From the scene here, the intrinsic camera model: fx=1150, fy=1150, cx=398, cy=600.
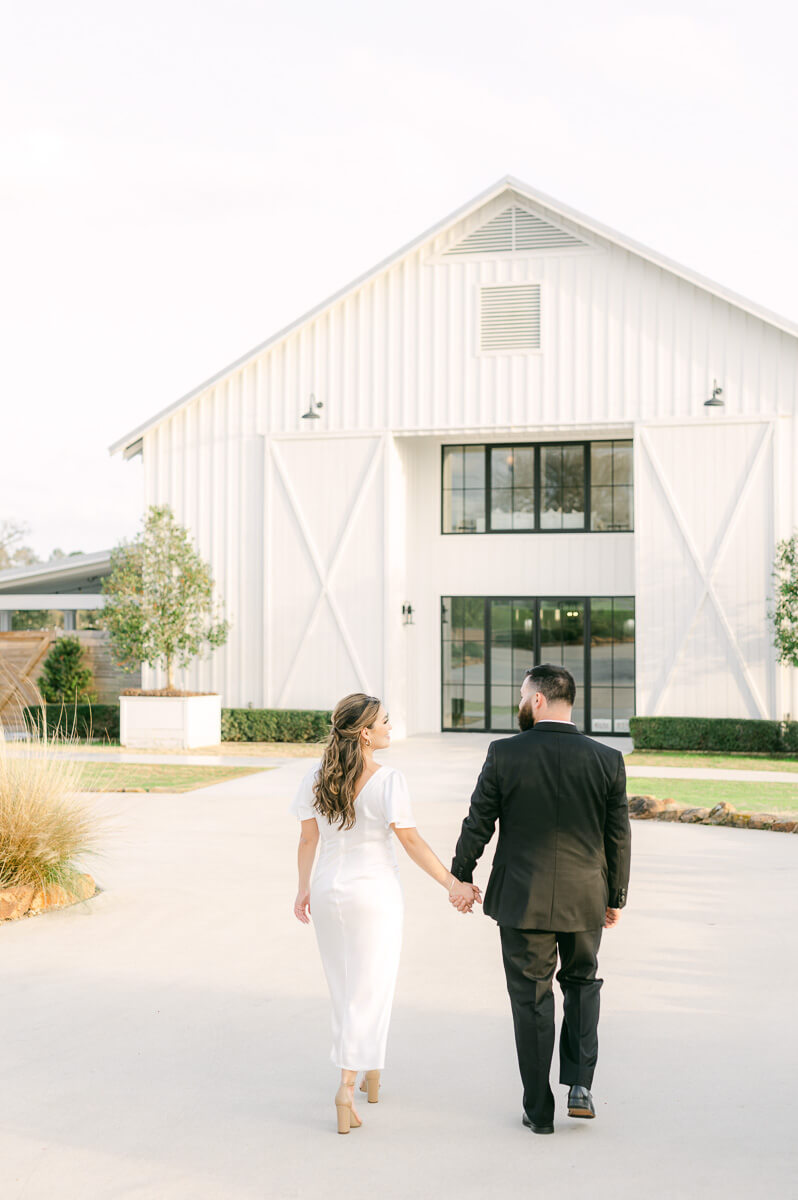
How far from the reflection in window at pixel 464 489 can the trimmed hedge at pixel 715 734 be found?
15.9 ft

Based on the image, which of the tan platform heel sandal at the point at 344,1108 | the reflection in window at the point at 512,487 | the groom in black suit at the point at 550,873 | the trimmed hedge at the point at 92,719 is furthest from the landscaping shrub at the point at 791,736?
the tan platform heel sandal at the point at 344,1108

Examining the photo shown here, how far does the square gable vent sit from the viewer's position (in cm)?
1775

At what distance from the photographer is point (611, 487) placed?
19.4 m

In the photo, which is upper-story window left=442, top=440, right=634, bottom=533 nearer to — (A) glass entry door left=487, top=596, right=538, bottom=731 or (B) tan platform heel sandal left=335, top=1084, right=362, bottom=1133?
(A) glass entry door left=487, top=596, right=538, bottom=731

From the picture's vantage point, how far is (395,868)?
412 cm

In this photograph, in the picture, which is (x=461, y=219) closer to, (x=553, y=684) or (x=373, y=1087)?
(x=553, y=684)

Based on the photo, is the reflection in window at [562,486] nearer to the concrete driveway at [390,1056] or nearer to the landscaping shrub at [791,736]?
the landscaping shrub at [791,736]

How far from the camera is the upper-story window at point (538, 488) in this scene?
1934cm

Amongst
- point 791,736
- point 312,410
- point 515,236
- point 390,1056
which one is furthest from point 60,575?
point 390,1056

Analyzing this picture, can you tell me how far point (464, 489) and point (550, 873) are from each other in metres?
16.3

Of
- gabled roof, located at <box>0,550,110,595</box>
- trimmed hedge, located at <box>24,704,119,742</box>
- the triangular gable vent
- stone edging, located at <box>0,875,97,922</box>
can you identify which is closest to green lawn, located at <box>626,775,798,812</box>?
stone edging, located at <box>0,875,97,922</box>

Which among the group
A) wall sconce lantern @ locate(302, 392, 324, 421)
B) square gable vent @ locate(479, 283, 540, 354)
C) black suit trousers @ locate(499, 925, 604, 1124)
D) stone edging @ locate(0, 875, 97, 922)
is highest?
square gable vent @ locate(479, 283, 540, 354)

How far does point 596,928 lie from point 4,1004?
2.91m

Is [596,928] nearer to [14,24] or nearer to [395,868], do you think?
[395,868]
